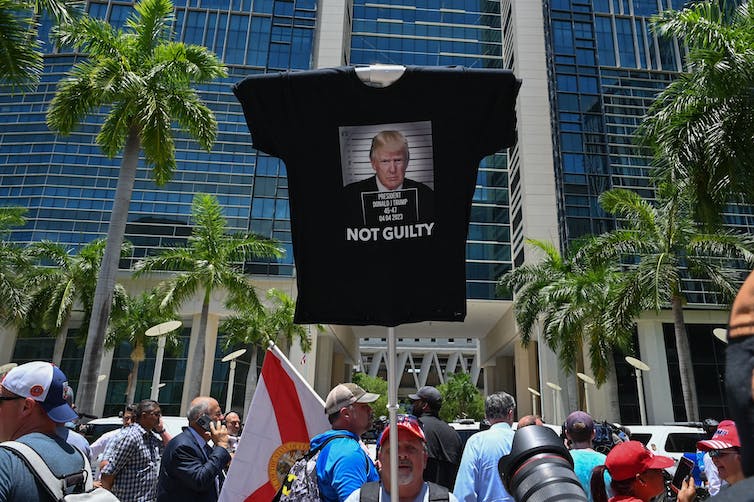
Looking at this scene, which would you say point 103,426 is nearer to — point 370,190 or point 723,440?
point 723,440

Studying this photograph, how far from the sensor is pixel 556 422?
34.6 meters

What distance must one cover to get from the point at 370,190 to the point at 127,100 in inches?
575

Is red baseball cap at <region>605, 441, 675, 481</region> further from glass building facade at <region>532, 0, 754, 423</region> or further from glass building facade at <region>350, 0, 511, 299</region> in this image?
glass building facade at <region>350, 0, 511, 299</region>

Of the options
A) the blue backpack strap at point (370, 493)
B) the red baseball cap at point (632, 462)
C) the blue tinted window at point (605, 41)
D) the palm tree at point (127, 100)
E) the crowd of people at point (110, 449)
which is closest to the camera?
the crowd of people at point (110, 449)

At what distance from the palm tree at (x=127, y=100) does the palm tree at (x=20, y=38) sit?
342cm

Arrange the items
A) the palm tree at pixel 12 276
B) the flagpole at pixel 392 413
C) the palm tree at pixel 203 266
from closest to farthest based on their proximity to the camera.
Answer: the flagpole at pixel 392 413 → the palm tree at pixel 203 266 → the palm tree at pixel 12 276

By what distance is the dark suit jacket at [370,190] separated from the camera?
2.16 metres

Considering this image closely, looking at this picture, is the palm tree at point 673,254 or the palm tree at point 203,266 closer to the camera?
the palm tree at point 673,254

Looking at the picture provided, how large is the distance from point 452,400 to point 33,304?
42619 mm

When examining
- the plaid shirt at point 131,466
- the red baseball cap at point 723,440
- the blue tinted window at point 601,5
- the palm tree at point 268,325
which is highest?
the blue tinted window at point 601,5

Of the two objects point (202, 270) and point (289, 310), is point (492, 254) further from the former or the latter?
point (202, 270)

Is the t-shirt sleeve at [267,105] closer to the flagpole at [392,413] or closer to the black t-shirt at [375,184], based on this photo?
the black t-shirt at [375,184]

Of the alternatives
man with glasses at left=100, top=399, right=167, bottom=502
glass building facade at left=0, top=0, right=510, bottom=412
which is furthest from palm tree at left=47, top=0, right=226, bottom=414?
glass building facade at left=0, top=0, right=510, bottom=412

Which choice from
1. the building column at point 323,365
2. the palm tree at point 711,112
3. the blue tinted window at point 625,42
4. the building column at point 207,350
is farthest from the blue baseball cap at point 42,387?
the blue tinted window at point 625,42
